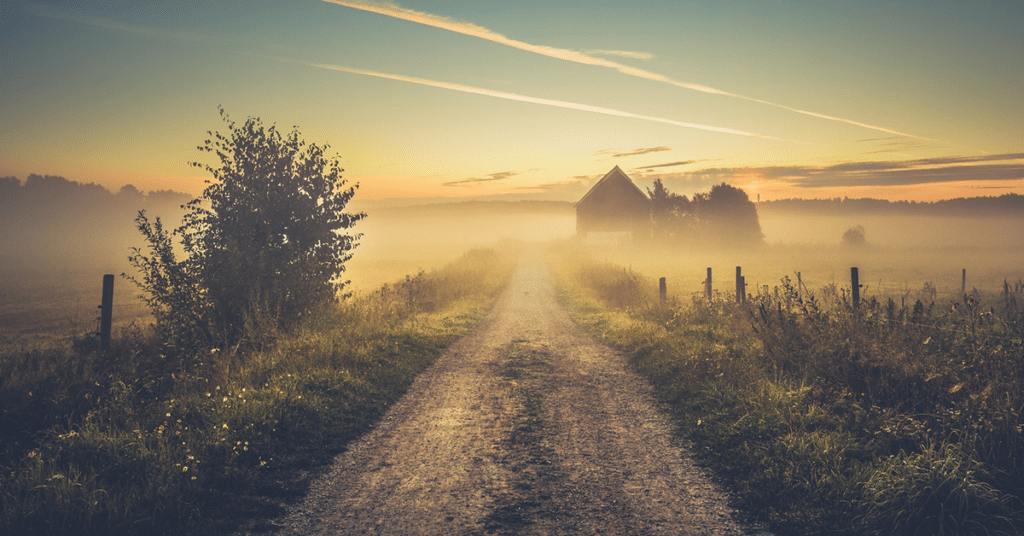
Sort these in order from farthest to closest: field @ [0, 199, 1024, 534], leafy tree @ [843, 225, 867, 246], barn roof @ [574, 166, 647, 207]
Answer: leafy tree @ [843, 225, 867, 246] < barn roof @ [574, 166, 647, 207] < field @ [0, 199, 1024, 534]

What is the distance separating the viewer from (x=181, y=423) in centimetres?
617

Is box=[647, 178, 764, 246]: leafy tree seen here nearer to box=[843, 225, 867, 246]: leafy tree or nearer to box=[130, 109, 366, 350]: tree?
box=[843, 225, 867, 246]: leafy tree

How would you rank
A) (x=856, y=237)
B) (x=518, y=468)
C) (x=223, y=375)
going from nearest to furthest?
(x=518, y=468) < (x=223, y=375) < (x=856, y=237)

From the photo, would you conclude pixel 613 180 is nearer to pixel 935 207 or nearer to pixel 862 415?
pixel 862 415

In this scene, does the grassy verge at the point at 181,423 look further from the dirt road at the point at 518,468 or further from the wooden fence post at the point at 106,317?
the dirt road at the point at 518,468

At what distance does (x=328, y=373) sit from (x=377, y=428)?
2.09 metres

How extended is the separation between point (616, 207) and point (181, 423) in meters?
45.1

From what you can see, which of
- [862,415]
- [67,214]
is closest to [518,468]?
[862,415]

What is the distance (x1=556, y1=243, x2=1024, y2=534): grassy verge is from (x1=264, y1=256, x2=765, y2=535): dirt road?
0.66 metres

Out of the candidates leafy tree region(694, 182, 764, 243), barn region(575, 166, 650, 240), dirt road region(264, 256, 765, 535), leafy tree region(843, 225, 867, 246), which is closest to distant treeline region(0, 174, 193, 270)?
barn region(575, 166, 650, 240)

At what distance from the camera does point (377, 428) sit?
6.75 metres

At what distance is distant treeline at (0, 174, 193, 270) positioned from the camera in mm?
99625

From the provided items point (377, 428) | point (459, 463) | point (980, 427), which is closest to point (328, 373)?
point (377, 428)

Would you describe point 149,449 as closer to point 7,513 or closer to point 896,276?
point 7,513
